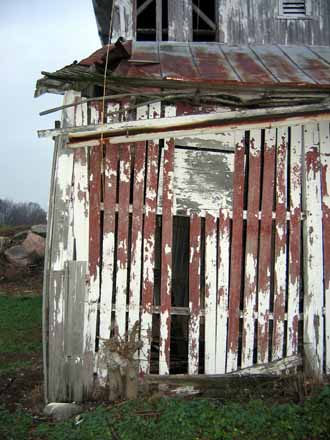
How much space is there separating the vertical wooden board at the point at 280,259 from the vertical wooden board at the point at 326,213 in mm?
495

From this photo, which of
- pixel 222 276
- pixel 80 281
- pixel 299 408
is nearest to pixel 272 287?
pixel 222 276

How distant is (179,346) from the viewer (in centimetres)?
676

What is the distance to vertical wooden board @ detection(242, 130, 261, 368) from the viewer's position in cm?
521

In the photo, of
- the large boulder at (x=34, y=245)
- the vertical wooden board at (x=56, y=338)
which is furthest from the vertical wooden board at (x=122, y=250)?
the large boulder at (x=34, y=245)

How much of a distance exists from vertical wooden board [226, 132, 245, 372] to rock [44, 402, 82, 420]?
1812 mm

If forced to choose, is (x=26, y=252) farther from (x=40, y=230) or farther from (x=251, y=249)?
(x=251, y=249)

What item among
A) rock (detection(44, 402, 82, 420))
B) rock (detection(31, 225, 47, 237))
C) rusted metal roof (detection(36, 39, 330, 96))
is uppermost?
rusted metal roof (detection(36, 39, 330, 96))

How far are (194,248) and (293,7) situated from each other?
186 inches

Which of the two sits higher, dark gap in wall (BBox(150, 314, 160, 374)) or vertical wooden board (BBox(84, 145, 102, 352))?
vertical wooden board (BBox(84, 145, 102, 352))

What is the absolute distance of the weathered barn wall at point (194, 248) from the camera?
504 centimetres

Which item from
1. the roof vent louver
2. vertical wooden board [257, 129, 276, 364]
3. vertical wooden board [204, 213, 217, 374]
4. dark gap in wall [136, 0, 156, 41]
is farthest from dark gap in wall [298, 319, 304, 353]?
dark gap in wall [136, 0, 156, 41]

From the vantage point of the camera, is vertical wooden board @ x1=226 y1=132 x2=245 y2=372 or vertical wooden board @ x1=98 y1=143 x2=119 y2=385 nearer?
vertical wooden board @ x1=98 y1=143 x2=119 y2=385

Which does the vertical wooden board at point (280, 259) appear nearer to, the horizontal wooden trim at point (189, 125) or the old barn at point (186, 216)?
the old barn at point (186, 216)

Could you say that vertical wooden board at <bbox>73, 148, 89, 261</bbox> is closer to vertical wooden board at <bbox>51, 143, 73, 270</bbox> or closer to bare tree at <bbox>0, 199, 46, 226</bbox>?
vertical wooden board at <bbox>51, 143, 73, 270</bbox>
